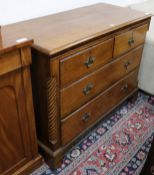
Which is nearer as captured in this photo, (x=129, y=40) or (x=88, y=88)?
(x=88, y=88)

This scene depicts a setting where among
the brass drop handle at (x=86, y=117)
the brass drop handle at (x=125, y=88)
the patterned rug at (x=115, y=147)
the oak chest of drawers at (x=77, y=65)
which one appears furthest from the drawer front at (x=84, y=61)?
the patterned rug at (x=115, y=147)

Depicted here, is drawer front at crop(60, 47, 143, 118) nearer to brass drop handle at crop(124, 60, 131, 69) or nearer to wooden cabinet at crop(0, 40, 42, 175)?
brass drop handle at crop(124, 60, 131, 69)

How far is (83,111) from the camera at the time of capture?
4.83 feet

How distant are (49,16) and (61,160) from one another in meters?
0.99

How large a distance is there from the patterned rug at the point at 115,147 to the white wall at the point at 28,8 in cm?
97

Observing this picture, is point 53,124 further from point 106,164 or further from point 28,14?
point 28,14

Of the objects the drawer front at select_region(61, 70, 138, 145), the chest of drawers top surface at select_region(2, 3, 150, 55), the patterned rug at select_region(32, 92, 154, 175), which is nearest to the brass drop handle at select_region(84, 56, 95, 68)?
the chest of drawers top surface at select_region(2, 3, 150, 55)

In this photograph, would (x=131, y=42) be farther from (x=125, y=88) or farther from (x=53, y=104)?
(x=53, y=104)

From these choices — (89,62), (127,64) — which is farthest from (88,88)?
(127,64)

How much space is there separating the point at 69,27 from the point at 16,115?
60 centimetres

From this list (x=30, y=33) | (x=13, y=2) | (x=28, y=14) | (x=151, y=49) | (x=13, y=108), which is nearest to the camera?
(x=13, y=108)

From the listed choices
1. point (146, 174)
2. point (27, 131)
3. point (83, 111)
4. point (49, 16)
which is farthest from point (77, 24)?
point (146, 174)

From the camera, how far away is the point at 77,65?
4.04 ft

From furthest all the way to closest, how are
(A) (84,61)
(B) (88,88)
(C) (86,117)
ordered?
(C) (86,117)
(B) (88,88)
(A) (84,61)
